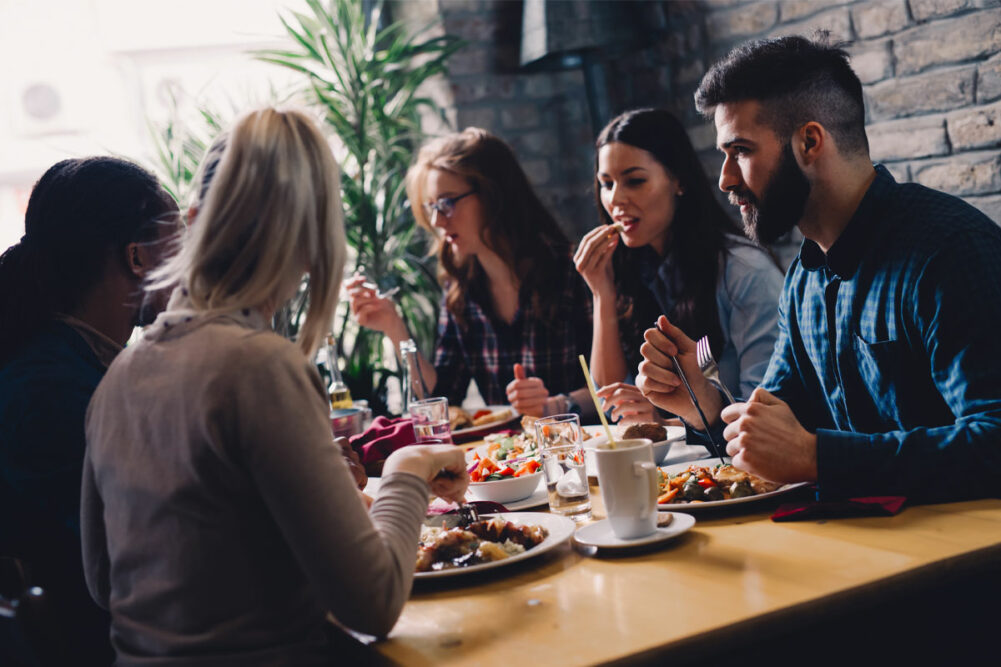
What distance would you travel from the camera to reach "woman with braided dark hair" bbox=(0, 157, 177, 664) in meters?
1.45

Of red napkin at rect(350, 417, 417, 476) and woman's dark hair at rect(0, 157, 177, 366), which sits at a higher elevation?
woman's dark hair at rect(0, 157, 177, 366)

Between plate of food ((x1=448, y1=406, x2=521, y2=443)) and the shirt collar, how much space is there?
99 cm

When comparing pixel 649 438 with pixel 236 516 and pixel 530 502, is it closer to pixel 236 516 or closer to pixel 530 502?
pixel 530 502

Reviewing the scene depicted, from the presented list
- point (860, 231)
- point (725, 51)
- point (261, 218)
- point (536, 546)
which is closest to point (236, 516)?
point (261, 218)

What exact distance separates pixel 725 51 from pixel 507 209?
3.60ft

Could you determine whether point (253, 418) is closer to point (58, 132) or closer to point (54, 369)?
point (54, 369)

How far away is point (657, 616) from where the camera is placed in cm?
104

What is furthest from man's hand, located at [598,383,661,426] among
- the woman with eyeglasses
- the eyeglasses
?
the eyeglasses

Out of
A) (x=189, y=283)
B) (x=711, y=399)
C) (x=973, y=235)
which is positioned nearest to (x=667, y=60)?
(x=711, y=399)

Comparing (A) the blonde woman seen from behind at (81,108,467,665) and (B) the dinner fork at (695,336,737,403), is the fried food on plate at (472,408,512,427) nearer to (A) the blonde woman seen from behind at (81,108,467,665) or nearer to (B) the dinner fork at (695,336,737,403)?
(B) the dinner fork at (695,336,737,403)

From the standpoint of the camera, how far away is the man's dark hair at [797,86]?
1.69 metres

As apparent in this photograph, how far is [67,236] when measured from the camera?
1.61m

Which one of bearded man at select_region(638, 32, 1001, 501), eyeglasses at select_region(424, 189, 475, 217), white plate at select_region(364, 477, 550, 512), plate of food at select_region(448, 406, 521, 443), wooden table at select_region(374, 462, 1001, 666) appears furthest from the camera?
eyeglasses at select_region(424, 189, 475, 217)

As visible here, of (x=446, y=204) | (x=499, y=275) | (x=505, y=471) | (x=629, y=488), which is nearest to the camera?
(x=629, y=488)
